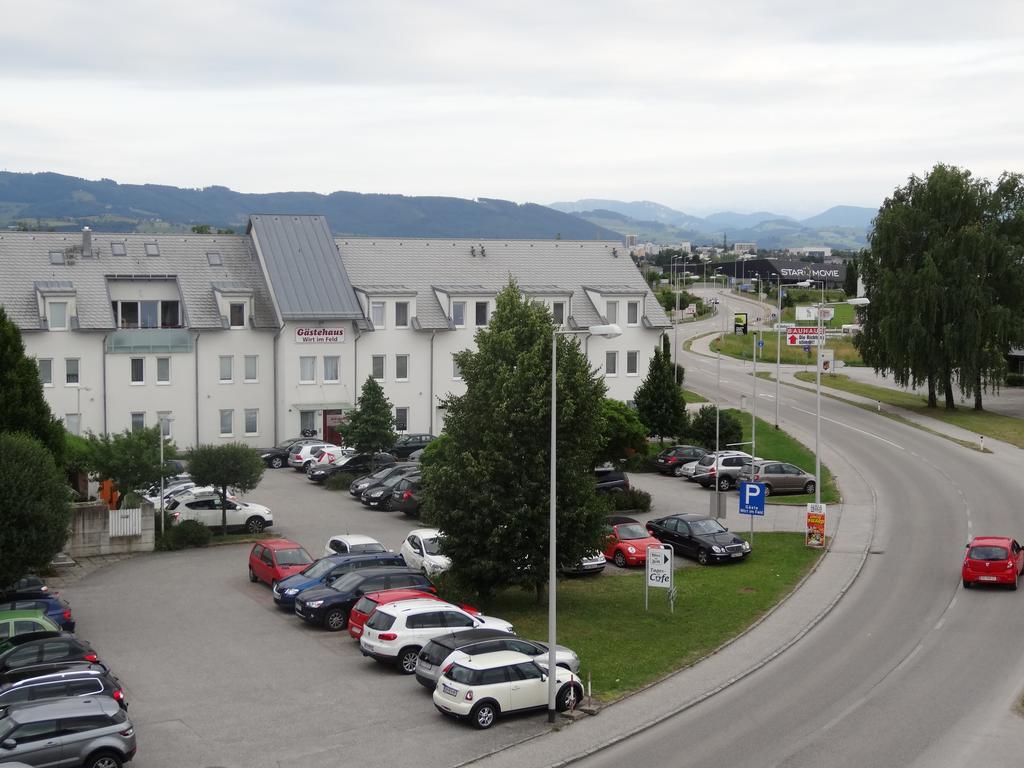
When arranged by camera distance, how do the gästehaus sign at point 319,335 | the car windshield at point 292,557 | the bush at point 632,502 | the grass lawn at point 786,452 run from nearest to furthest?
the car windshield at point 292,557 < the bush at point 632,502 < the grass lawn at point 786,452 < the gästehaus sign at point 319,335

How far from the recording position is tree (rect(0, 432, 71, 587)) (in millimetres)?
29984

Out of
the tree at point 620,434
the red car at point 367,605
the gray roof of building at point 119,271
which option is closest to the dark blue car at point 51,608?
the red car at point 367,605

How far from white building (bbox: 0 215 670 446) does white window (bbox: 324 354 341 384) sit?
2.2 inches

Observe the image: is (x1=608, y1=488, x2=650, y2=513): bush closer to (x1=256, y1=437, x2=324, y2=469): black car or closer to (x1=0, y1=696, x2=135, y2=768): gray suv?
(x1=256, y1=437, x2=324, y2=469): black car

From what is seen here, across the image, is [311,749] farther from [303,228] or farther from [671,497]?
[303,228]

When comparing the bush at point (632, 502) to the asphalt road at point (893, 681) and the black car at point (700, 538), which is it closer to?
the black car at point (700, 538)

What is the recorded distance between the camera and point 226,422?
207 ft

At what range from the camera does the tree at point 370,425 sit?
53.6m

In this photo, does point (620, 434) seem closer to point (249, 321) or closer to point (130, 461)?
point (130, 461)

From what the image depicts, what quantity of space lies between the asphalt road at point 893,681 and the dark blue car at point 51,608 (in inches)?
631

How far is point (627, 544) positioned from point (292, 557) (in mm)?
11179

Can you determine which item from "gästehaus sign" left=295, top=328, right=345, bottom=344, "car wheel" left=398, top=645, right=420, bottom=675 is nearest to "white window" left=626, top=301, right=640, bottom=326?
"gästehaus sign" left=295, top=328, right=345, bottom=344

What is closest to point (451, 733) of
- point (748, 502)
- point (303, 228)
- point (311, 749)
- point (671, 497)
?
point (311, 749)

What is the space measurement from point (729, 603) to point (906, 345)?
128 ft
